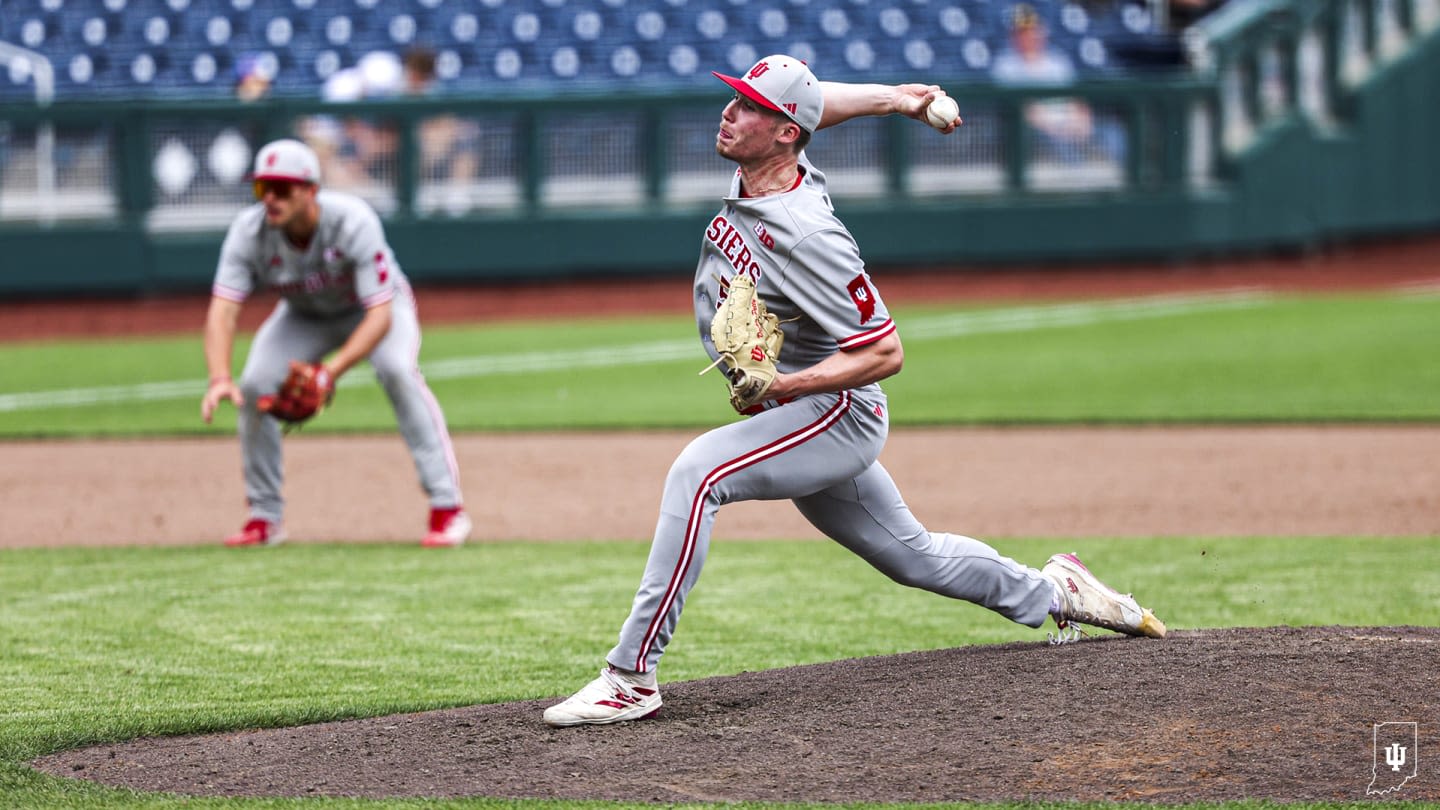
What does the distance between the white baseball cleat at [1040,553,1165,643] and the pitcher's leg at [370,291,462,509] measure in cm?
318

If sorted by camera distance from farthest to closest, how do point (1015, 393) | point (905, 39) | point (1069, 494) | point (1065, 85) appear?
point (905, 39), point (1065, 85), point (1015, 393), point (1069, 494)

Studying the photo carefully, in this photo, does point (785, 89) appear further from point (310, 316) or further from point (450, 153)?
point (450, 153)

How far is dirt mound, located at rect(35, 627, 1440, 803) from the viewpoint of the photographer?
3.81m

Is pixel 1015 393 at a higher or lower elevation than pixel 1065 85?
lower

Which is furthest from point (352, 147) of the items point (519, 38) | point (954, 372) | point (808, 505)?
point (808, 505)

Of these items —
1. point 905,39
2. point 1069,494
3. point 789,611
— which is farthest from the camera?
point 905,39

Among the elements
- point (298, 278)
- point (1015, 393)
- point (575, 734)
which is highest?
point (298, 278)

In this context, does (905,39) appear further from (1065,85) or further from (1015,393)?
(1015,393)

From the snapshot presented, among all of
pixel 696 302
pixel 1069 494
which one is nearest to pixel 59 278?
pixel 1069 494

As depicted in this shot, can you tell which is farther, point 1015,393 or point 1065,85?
point 1065,85

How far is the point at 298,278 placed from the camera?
7.28 metres

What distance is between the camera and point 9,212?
621 inches

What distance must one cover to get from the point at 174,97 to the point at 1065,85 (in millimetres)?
8223

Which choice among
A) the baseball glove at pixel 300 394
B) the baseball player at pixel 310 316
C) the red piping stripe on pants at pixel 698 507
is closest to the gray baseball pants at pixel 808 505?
the red piping stripe on pants at pixel 698 507
